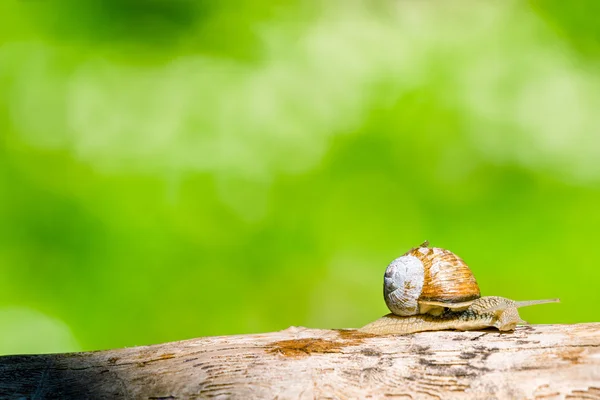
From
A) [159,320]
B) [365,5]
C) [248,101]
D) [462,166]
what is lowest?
[159,320]

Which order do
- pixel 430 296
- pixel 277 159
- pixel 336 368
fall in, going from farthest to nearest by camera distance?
pixel 277 159 < pixel 430 296 < pixel 336 368

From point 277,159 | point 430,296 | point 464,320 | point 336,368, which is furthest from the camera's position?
point 277,159

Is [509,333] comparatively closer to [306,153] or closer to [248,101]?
[306,153]

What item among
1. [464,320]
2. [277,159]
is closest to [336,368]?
[464,320]

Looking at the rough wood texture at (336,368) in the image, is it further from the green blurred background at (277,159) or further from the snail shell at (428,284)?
the green blurred background at (277,159)

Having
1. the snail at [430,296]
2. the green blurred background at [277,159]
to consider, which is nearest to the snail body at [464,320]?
the snail at [430,296]

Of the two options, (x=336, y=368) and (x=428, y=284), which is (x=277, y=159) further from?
(x=336, y=368)

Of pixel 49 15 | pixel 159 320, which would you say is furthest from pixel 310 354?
pixel 49 15
